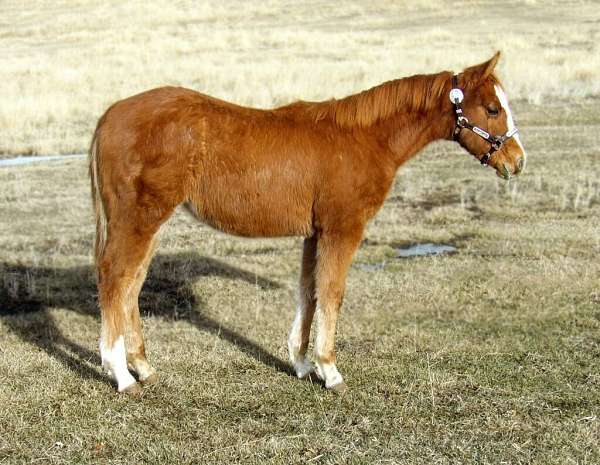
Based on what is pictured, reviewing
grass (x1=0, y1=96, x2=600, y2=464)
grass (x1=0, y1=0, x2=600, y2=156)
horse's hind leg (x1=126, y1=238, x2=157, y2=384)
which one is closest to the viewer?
grass (x1=0, y1=96, x2=600, y2=464)

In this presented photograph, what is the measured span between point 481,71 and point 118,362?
3563 mm

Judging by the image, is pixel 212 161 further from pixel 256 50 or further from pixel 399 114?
pixel 256 50

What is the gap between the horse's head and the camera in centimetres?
588

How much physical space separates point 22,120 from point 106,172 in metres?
15.8

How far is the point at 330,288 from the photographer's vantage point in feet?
19.6

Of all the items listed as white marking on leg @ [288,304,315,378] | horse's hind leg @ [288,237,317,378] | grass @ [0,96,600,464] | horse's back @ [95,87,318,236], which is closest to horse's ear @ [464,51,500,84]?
horse's back @ [95,87,318,236]

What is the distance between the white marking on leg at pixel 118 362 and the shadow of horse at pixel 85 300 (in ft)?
1.58

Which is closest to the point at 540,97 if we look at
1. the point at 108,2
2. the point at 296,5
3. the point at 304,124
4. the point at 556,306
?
the point at 556,306

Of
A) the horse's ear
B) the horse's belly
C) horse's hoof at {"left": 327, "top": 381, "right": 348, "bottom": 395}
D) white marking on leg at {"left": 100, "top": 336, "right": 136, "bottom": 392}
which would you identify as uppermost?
the horse's ear

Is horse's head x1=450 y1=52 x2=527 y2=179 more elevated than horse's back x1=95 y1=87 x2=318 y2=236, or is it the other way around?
horse's head x1=450 y1=52 x2=527 y2=179

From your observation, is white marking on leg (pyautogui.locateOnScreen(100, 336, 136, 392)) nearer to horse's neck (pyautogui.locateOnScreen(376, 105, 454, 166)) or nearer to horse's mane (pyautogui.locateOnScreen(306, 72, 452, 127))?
horse's mane (pyautogui.locateOnScreen(306, 72, 452, 127))

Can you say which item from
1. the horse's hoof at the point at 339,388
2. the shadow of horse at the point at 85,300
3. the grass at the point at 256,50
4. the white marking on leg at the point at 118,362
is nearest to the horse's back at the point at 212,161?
the white marking on leg at the point at 118,362

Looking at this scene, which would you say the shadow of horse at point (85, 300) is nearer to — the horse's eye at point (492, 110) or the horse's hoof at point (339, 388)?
the horse's hoof at point (339, 388)

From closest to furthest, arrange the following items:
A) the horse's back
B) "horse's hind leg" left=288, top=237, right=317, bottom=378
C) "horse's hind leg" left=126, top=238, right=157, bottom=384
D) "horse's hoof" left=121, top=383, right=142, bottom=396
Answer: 1. the horse's back
2. "horse's hoof" left=121, top=383, right=142, bottom=396
3. "horse's hind leg" left=126, top=238, right=157, bottom=384
4. "horse's hind leg" left=288, top=237, right=317, bottom=378
